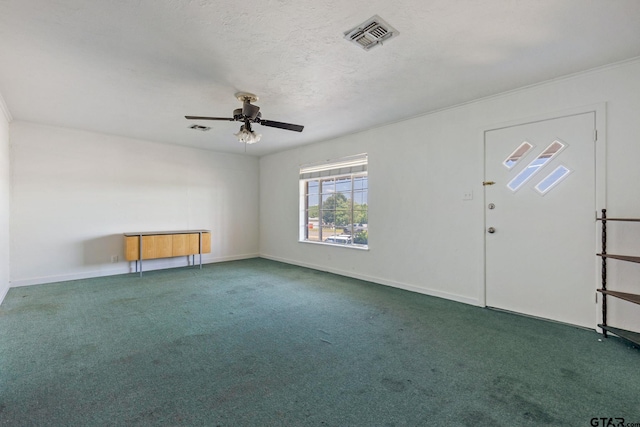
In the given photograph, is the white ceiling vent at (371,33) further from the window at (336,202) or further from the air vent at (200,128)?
the air vent at (200,128)

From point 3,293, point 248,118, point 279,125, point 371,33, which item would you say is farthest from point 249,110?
point 3,293

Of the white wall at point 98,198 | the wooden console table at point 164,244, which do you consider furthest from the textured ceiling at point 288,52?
the wooden console table at point 164,244

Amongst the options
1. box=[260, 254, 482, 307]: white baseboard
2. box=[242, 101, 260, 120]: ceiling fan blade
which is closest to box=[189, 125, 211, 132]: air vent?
box=[242, 101, 260, 120]: ceiling fan blade

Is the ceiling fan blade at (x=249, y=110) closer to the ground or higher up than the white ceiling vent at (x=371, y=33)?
closer to the ground

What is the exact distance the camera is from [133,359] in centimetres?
231

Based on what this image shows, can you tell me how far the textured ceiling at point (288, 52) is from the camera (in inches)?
80.1

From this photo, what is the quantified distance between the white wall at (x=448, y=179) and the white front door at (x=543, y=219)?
0.13 metres

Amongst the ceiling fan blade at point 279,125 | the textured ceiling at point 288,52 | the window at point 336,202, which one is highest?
the textured ceiling at point 288,52

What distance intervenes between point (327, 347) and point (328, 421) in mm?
892

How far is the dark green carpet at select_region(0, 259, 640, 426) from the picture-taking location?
1.70 m

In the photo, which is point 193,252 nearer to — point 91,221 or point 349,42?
point 91,221

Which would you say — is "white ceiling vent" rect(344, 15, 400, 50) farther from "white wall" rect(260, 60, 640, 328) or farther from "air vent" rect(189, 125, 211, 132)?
"air vent" rect(189, 125, 211, 132)

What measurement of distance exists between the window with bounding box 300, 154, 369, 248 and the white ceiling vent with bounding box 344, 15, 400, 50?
8.62 ft

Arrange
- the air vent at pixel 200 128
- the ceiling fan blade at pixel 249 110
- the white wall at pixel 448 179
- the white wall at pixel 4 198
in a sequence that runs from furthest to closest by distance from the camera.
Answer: the air vent at pixel 200 128 < the white wall at pixel 4 198 < the ceiling fan blade at pixel 249 110 < the white wall at pixel 448 179
